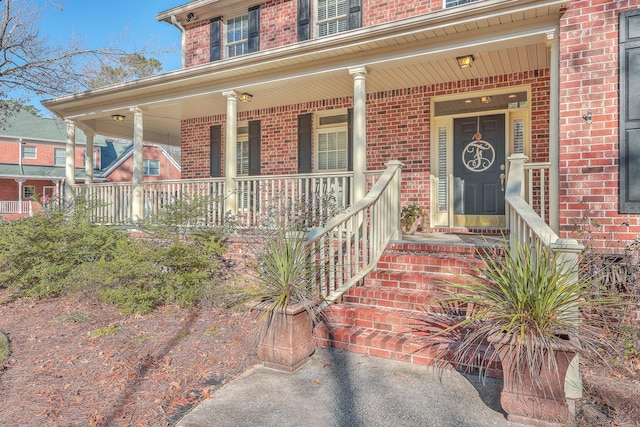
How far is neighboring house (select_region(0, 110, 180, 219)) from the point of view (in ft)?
80.7

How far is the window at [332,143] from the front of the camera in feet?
27.2

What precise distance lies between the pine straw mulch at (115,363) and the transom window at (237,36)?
6779 millimetres

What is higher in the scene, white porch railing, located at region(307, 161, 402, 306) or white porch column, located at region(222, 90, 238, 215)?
white porch column, located at region(222, 90, 238, 215)

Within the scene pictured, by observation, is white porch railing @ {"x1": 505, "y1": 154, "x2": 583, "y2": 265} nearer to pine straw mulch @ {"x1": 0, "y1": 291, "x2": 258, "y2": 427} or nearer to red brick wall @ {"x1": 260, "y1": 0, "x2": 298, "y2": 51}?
pine straw mulch @ {"x1": 0, "y1": 291, "x2": 258, "y2": 427}

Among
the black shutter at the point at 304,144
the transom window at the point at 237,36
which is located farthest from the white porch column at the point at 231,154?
the transom window at the point at 237,36

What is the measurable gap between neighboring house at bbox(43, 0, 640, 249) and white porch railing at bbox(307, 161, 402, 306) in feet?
2.35

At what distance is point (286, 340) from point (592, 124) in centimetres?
409

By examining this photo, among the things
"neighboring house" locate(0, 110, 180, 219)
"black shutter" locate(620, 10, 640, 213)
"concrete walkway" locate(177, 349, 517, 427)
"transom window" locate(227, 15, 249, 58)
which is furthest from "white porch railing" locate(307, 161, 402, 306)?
"neighboring house" locate(0, 110, 180, 219)

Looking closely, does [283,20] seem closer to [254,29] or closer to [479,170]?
[254,29]

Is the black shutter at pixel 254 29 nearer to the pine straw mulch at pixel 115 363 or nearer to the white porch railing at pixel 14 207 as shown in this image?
the pine straw mulch at pixel 115 363

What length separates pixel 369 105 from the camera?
786 centimetres

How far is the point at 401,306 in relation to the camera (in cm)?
418

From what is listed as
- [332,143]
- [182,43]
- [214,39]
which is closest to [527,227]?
[332,143]

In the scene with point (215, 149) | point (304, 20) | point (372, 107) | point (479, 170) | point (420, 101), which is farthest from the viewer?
point (215, 149)
